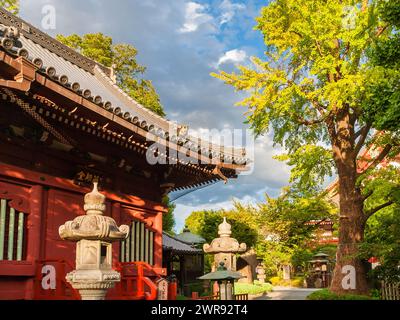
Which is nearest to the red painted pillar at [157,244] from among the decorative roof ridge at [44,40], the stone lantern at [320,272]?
the decorative roof ridge at [44,40]

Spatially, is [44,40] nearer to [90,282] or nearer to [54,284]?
[54,284]

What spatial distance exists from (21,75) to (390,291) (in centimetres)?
1418

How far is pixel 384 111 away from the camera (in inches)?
318

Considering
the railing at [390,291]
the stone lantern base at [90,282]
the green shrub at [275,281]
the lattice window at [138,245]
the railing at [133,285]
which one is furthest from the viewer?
the green shrub at [275,281]

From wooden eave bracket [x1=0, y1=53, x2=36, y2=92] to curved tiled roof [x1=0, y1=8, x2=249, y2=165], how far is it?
13cm

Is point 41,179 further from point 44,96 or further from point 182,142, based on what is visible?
point 182,142

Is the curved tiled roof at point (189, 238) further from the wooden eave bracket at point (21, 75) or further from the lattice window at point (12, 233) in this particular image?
the wooden eave bracket at point (21, 75)

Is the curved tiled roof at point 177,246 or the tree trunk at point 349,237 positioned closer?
the tree trunk at point 349,237

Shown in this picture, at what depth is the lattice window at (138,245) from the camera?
1142 centimetres

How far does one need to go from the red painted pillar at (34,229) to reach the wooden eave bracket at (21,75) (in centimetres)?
314

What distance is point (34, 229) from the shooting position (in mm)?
8500

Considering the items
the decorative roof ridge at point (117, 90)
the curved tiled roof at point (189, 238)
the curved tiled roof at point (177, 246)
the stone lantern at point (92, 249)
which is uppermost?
the decorative roof ridge at point (117, 90)

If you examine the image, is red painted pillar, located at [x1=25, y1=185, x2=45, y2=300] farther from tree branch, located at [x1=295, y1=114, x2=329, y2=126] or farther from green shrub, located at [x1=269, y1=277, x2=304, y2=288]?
green shrub, located at [x1=269, y1=277, x2=304, y2=288]

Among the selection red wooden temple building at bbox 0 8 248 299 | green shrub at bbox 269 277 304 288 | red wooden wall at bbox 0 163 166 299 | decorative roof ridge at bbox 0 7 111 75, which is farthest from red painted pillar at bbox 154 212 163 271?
green shrub at bbox 269 277 304 288
